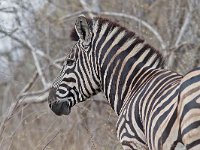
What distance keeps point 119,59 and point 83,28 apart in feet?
1.71

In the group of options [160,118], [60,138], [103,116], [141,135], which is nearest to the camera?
[160,118]

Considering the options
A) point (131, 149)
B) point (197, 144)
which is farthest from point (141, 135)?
point (197, 144)

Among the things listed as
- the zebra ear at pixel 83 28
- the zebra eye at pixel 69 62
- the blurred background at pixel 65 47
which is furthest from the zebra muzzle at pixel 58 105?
the blurred background at pixel 65 47

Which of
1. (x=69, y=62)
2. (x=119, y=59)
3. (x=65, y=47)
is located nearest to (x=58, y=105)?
(x=69, y=62)

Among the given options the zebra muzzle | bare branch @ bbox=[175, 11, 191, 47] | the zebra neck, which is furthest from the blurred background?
the zebra neck

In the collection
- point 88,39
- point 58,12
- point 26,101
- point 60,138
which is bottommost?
point 60,138

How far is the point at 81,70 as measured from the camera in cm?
623

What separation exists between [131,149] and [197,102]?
1342 mm

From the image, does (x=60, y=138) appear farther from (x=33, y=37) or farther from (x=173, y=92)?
(x=173, y=92)

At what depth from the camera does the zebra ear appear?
6094 mm

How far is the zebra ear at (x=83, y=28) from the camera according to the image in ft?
20.0

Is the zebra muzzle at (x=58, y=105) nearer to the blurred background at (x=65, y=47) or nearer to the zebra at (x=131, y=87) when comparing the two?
the zebra at (x=131, y=87)

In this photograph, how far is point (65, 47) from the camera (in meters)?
12.4

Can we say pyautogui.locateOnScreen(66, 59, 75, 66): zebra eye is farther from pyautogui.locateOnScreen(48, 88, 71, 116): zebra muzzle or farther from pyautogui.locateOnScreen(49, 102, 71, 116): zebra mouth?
pyautogui.locateOnScreen(49, 102, 71, 116): zebra mouth
